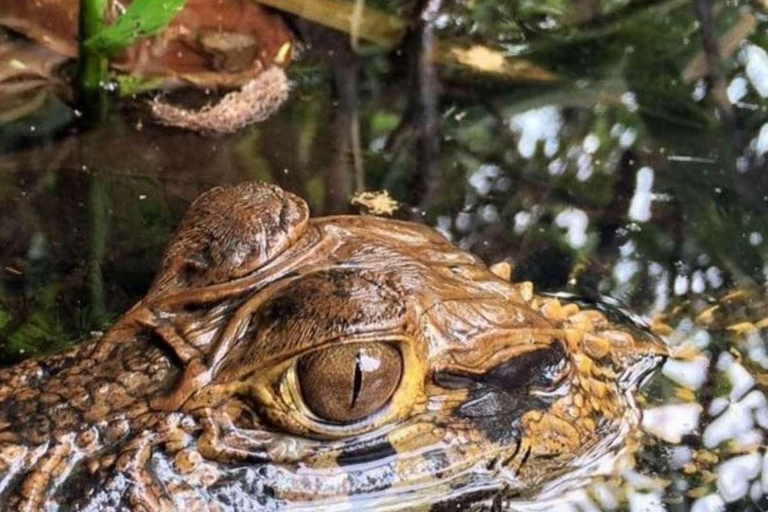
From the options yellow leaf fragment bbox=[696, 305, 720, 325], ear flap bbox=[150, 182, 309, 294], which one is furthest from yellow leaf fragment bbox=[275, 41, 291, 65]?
ear flap bbox=[150, 182, 309, 294]

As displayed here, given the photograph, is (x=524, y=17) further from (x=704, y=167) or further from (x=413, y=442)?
(x=413, y=442)

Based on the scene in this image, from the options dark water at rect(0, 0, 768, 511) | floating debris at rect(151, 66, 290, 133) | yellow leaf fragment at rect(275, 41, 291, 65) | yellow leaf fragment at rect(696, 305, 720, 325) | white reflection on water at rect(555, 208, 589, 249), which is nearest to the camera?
dark water at rect(0, 0, 768, 511)

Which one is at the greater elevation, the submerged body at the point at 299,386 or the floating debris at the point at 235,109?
the floating debris at the point at 235,109

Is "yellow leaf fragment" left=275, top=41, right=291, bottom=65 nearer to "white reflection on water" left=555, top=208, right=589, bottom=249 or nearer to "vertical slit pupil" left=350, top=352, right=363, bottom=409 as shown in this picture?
"white reflection on water" left=555, top=208, right=589, bottom=249

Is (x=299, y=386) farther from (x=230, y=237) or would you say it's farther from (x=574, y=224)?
(x=574, y=224)

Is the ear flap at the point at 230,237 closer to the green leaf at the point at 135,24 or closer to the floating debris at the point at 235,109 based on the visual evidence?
the green leaf at the point at 135,24

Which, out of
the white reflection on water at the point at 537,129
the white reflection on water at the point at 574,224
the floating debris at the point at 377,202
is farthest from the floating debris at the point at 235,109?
the white reflection on water at the point at 574,224
